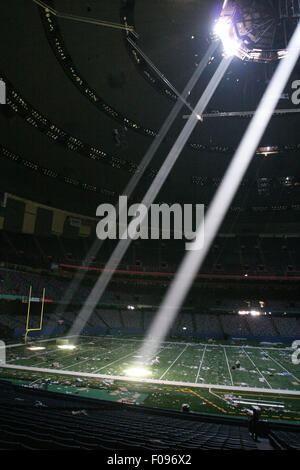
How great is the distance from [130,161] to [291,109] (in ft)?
50.1

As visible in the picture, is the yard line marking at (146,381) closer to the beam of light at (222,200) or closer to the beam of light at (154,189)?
the beam of light at (222,200)

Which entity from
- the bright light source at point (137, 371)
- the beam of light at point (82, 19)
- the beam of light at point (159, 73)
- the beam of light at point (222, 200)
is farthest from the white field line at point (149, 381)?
the beam of light at point (82, 19)

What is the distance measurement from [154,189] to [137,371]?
2265 centimetres

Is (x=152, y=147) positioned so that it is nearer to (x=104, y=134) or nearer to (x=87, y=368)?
(x=104, y=134)

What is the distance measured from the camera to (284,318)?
123 feet

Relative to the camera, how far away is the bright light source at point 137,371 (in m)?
16.2

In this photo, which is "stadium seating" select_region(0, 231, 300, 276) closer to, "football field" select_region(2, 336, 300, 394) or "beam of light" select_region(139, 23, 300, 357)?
"beam of light" select_region(139, 23, 300, 357)

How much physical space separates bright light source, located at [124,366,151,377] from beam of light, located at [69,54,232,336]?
18.8 m

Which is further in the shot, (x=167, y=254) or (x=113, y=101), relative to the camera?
(x=167, y=254)

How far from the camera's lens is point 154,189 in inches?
1358

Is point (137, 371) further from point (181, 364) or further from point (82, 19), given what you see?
point (82, 19)

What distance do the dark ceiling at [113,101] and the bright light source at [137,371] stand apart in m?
16.8

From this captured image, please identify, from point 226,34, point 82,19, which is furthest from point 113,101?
point 226,34

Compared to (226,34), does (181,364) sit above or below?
below
